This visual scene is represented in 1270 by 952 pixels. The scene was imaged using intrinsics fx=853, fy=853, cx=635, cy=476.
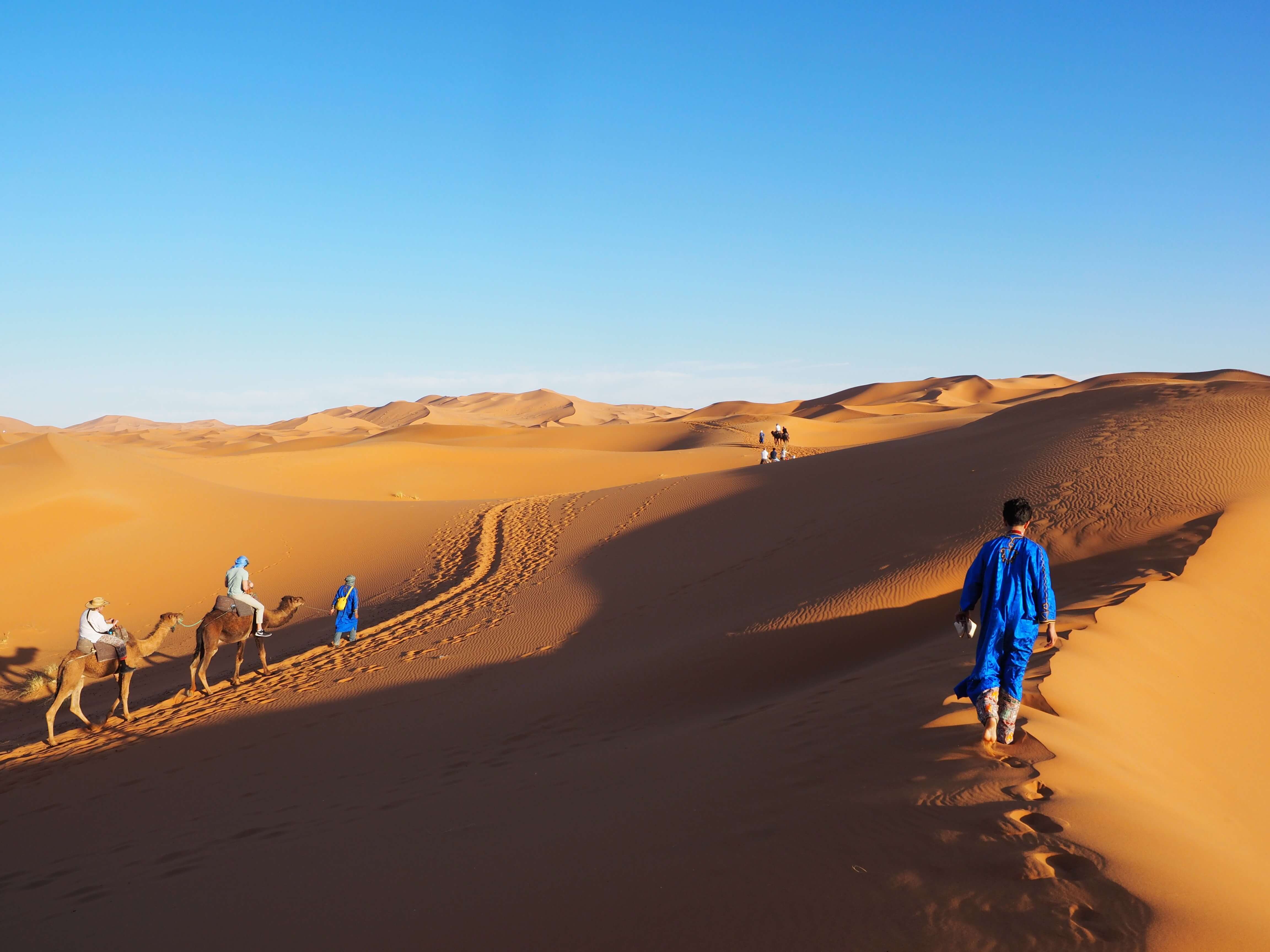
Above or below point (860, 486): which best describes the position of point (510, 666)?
below

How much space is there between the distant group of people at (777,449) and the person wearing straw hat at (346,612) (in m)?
13.4

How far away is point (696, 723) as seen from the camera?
24.8 feet

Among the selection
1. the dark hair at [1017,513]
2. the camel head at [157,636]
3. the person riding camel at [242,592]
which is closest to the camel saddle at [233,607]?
the person riding camel at [242,592]

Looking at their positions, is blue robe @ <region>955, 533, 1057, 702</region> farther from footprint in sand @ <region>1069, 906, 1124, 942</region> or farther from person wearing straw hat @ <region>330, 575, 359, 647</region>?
person wearing straw hat @ <region>330, 575, 359, 647</region>

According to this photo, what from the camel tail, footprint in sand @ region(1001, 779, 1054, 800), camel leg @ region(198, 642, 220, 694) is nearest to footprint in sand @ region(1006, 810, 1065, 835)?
footprint in sand @ region(1001, 779, 1054, 800)

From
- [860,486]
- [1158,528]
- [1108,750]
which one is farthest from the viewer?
[860,486]

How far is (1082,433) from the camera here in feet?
48.8

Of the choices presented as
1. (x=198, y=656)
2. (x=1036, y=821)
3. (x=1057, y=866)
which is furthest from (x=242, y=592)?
(x=1057, y=866)

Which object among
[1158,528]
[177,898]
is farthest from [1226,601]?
[177,898]

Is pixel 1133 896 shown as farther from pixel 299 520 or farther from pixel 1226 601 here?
pixel 299 520

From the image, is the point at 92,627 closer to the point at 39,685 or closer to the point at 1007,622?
the point at 39,685

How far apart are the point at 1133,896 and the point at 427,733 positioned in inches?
267

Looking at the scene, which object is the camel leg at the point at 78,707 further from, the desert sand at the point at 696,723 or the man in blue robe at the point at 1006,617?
the man in blue robe at the point at 1006,617

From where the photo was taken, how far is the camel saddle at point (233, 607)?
459 inches
